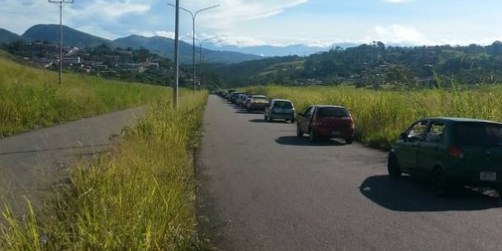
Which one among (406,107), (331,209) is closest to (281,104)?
(406,107)

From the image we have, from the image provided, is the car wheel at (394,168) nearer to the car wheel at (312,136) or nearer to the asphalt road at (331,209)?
the asphalt road at (331,209)

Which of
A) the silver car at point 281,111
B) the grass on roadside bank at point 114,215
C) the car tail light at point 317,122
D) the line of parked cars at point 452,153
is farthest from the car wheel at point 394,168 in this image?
the silver car at point 281,111


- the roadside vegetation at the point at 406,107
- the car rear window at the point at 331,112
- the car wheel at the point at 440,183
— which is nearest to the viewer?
the car wheel at the point at 440,183

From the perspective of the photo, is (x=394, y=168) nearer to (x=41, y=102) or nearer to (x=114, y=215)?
(x=114, y=215)

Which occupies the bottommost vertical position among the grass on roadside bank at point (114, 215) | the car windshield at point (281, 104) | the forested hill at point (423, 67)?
the car windshield at point (281, 104)

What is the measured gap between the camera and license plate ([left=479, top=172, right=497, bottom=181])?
12.0m

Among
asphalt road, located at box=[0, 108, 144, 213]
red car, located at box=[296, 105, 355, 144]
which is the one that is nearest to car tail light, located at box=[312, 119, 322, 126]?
red car, located at box=[296, 105, 355, 144]

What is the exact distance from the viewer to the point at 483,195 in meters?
12.9

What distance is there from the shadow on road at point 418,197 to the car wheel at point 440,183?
0.37 ft

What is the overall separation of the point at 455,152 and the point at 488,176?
0.70m

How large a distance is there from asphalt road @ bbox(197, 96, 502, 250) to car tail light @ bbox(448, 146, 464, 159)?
0.79 meters

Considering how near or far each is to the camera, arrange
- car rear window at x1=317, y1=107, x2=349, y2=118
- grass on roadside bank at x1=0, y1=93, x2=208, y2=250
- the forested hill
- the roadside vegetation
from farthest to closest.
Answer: car rear window at x1=317, y1=107, x2=349, y2=118
the forested hill
the roadside vegetation
grass on roadside bank at x1=0, y1=93, x2=208, y2=250

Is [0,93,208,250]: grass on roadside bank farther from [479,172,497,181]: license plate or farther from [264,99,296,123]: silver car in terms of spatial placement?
[264,99,296,123]: silver car

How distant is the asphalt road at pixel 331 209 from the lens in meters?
8.52
